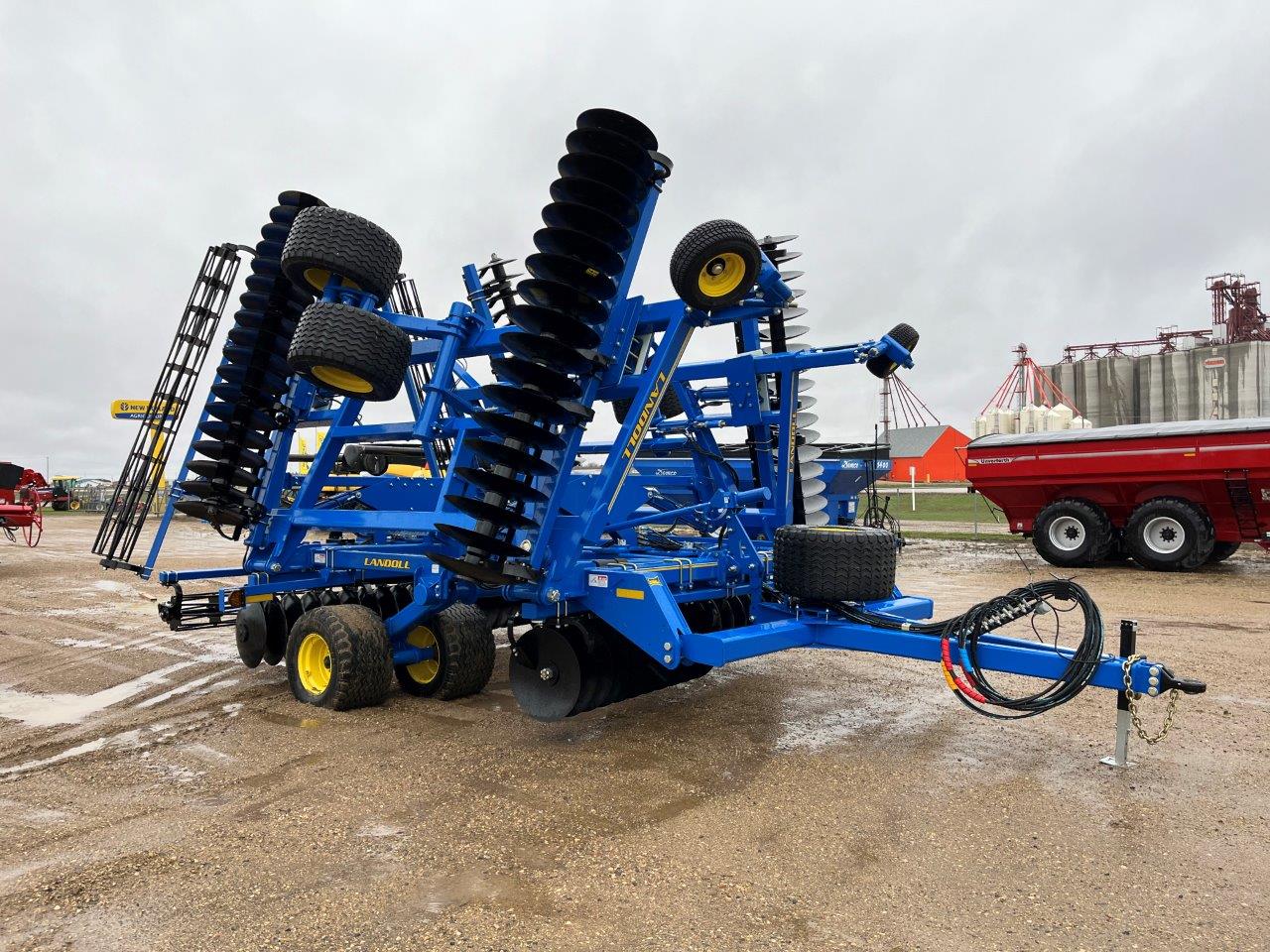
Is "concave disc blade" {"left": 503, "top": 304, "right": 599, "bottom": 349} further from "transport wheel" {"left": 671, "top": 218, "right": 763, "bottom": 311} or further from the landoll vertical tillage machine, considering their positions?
"transport wheel" {"left": 671, "top": 218, "right": 763, "bottom": 311}

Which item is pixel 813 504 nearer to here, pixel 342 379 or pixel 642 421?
pixel 642 421

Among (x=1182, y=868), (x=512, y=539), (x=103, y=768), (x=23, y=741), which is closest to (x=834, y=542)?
(x=512, y=539)

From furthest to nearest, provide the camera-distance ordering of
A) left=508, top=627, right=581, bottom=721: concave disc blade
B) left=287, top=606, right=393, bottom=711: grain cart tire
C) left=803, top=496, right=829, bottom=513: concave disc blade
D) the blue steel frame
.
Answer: left=803, top=496, right=829, bottom=513: concave disc blade
left=287, top=606, right=393, bottom=711: grain cart tire
left=508, top=627, right=581, bottom=721: concave disc blade
the blue steel frame

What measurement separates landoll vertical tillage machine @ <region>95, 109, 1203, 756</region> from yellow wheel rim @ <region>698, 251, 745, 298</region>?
0.01m

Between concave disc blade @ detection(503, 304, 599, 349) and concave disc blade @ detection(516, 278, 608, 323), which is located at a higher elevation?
concave disc blade @ detection(516, 278, 608, 323)

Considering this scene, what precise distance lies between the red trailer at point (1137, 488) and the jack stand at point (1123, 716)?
10.3 m

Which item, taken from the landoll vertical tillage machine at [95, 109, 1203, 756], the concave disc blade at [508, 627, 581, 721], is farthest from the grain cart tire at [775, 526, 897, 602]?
the concave disc blade at [508, 627, 581, 721]

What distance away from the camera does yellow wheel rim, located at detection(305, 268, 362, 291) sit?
5406 millimetres

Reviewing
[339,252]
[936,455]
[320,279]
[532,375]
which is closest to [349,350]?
[339,252]

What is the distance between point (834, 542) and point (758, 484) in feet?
6.21

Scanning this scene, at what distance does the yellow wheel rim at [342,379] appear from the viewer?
5066 mm

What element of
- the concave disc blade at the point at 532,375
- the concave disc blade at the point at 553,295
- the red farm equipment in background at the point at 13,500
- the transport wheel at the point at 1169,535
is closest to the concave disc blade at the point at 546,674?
the concave disc blade at the point at 532,375

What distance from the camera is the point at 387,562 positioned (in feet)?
18.2

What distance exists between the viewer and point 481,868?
3.16 metres
